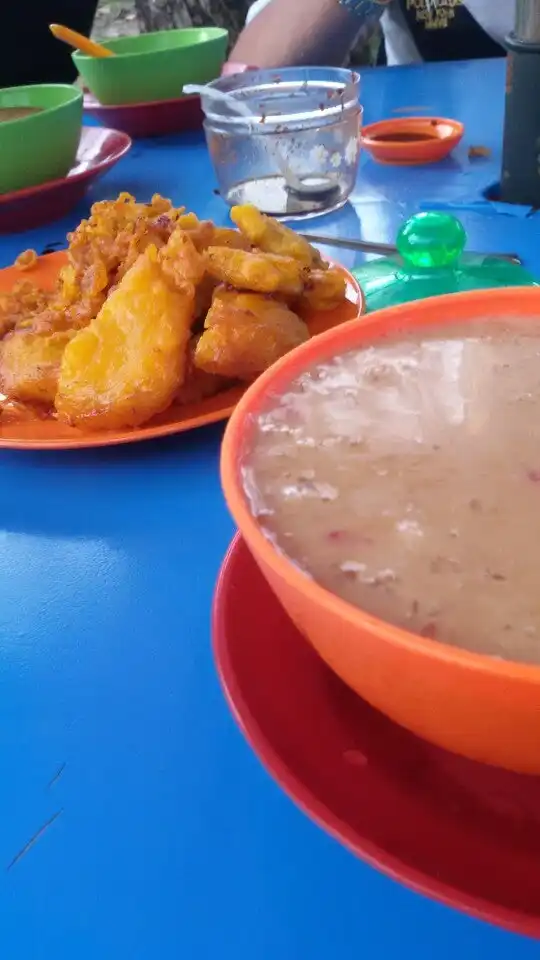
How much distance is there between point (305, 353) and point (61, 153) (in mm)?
1077

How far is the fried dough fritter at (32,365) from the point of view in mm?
853

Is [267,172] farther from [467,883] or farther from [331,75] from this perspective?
[467,883]

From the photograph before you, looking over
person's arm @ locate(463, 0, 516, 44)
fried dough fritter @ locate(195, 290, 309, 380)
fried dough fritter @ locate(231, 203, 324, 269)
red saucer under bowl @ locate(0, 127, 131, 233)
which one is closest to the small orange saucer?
red saucer under bowl @ locate(0, 127, 131, 233)

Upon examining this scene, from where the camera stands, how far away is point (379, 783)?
1.42ft

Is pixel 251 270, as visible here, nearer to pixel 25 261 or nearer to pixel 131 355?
pixel 131 355

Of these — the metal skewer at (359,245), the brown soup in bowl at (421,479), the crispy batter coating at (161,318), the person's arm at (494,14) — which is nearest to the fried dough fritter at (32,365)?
the crispy batter coating at (161,318)

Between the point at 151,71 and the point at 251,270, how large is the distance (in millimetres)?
1246

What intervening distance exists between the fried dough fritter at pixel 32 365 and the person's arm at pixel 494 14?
2.14m

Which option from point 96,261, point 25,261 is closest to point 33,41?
point 25,261

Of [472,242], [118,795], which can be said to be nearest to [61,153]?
[472,242]

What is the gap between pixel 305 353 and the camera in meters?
0.58

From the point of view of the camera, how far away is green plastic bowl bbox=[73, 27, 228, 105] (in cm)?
179

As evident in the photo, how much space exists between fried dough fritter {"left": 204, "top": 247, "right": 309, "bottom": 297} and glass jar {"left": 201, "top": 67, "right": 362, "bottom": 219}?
23.0 inches

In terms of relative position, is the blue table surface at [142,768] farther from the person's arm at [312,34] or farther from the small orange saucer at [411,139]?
the person's arm at [312,34]
